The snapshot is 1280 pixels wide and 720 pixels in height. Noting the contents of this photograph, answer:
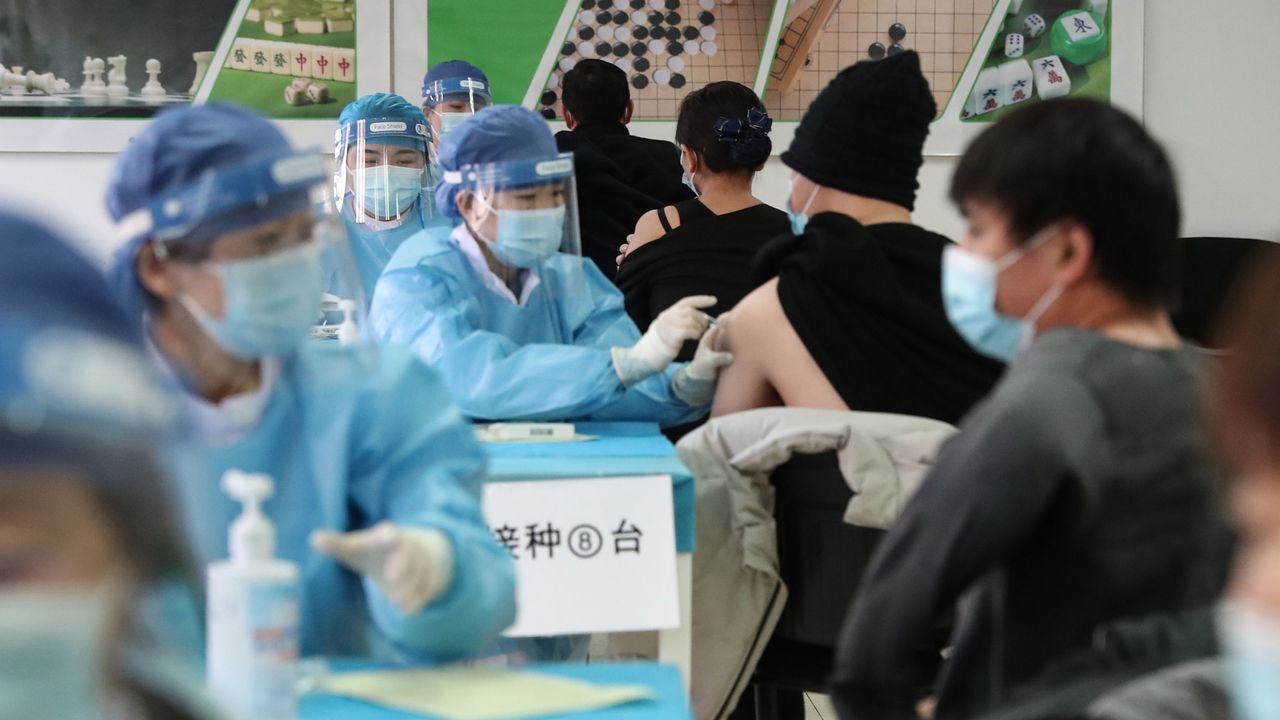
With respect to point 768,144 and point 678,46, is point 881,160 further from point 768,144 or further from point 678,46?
point 678,46

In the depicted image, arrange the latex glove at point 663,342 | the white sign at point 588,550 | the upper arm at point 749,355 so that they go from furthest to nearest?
the latex glove at point 663,342 → the upper arm at point 749,355 → the white sign at point 588,550

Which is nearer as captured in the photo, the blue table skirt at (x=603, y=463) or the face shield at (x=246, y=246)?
the face shield at (x=246, y=246)

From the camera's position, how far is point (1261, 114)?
5051 mm

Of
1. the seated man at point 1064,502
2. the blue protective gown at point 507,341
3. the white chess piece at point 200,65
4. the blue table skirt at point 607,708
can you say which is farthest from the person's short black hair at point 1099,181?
the white chess piece at point 200,65

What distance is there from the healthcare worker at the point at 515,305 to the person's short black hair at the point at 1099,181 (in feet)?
3.95

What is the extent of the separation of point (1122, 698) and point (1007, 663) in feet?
0.57

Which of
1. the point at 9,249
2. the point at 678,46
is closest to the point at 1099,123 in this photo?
the point at 9,249

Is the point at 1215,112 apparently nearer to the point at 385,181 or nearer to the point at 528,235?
the point at 385,181

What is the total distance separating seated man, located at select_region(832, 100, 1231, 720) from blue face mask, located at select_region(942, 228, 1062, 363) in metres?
0.09

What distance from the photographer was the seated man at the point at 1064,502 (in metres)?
1.04

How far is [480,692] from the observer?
1.13m

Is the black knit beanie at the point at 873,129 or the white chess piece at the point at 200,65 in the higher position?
the white chess piece at the point at 200,65

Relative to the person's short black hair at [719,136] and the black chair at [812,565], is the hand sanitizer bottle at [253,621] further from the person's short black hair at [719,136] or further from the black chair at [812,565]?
the person's short black hair at [719,136]

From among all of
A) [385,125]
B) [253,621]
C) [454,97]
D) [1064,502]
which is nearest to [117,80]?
[454,97]
